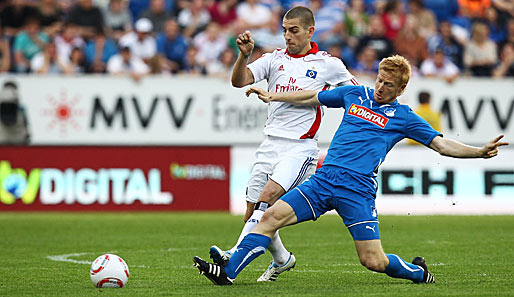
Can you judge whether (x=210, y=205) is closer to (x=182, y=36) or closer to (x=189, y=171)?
(x=189, y=171)

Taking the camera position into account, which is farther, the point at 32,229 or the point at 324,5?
the point at 324,5

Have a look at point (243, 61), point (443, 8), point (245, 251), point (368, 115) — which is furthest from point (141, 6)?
point (245, 251)

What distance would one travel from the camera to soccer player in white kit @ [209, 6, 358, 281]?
8.84m

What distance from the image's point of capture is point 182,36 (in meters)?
20.5

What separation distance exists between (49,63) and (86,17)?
1.60m

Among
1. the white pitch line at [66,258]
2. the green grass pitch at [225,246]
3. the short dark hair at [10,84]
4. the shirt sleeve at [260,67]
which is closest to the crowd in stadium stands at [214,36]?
the short dark hair at [10,84]

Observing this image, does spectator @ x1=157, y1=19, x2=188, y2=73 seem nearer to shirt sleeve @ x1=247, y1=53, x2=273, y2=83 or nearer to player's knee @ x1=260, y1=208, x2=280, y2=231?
shirt sleeve @ x1=247, y1=53, x2=273, y2=83

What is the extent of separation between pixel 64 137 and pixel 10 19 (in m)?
3.11

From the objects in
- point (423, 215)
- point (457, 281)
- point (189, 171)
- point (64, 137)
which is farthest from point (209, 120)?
point (457, 281)

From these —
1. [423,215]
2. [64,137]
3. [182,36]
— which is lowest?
[423,215]

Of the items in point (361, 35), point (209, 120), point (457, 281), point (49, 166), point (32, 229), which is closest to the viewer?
point (457, 281)

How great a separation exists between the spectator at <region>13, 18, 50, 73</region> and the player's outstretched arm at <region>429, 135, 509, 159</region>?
13205 mm

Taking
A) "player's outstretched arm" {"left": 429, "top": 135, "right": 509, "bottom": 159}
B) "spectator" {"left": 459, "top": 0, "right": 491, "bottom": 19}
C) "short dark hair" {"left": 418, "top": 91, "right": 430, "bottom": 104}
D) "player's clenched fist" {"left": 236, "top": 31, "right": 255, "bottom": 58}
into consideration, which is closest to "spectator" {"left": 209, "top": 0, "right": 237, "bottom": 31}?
"short dark hair" {"left": 418, "top": 91, "right": 430, "bottom": 104}

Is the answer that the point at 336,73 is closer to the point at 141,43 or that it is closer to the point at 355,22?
the point at 141,43
